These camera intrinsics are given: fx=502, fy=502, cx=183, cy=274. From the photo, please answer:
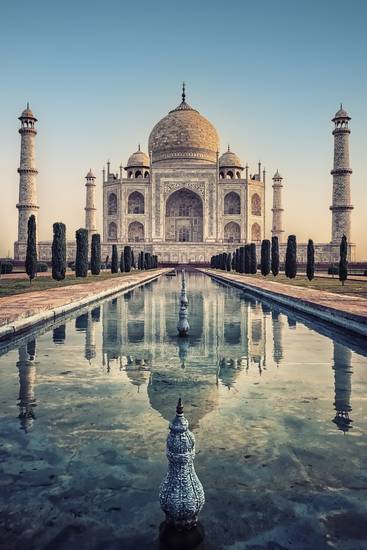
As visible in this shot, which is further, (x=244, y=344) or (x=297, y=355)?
(x=244, y=344)

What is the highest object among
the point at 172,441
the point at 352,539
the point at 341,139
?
the point at 341,139

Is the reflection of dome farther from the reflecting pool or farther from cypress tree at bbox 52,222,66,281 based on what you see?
cypress tree at bbox 52,222,66,281

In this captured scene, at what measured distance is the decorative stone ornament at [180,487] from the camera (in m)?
1.74

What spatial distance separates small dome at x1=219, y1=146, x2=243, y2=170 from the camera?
51594mm

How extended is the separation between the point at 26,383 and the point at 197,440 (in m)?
1.83

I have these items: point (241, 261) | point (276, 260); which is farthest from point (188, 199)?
point (276, 260)

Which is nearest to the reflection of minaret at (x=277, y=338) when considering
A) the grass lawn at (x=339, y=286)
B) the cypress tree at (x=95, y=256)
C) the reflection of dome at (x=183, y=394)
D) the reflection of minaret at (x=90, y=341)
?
the reflection of dome at (x=183, y=394)

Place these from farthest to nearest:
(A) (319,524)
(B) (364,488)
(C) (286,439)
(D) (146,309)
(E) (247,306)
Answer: (E) (247,306) → (D) (146,309) → (C) (286,439) → (B) (364,488) → (A) (319,524)

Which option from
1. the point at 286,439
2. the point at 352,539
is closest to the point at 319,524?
the point at 352,539

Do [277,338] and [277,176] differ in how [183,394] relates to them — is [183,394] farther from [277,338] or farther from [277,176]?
[277,176]

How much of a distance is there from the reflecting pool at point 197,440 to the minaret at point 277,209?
144 ft

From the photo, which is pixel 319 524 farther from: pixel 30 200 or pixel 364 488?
pixel 30 200

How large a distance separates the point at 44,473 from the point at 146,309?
7155mm

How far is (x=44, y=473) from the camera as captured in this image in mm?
2279
